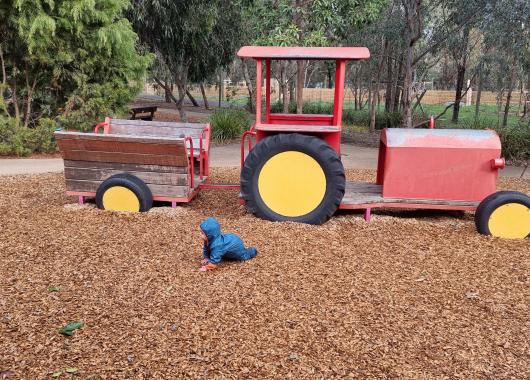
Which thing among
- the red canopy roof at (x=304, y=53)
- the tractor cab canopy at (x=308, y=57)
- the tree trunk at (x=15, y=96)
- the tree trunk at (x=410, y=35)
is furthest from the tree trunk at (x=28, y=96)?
the tree trunk at (x=410, y=35)

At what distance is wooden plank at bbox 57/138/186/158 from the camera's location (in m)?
5.40

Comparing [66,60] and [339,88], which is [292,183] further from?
[66,60]

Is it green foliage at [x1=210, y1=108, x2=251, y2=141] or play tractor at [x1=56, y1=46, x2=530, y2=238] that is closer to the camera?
play tractor at [x1=56, y1=46, x2=530, y2=238]

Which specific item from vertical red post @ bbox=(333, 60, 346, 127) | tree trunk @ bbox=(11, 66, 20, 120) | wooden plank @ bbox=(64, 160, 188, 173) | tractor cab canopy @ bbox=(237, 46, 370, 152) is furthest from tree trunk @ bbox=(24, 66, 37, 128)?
vertical red post @ bbox=(333, 60, 346, 127)

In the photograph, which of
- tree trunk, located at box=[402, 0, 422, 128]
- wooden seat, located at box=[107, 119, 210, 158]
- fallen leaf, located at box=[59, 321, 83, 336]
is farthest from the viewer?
tree trunk, located at box=[402, 0, 422, 128]

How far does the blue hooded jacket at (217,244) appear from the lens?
389 centimetres

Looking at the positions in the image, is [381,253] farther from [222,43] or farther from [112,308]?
[222,43]

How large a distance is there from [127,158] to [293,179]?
2038 mm

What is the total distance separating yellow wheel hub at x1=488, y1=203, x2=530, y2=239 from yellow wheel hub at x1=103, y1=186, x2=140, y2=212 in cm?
399

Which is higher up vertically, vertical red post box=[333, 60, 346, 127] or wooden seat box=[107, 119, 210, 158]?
vertical red post box=[333, 60, 346, 127]

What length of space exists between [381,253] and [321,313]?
144 cm

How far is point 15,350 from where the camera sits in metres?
2.75

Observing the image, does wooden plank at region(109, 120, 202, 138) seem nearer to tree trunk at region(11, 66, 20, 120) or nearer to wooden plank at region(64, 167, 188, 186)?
wooden plank at region(64, 167, 188, 186)

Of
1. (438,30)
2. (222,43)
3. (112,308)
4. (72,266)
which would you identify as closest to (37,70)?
(222,43)
